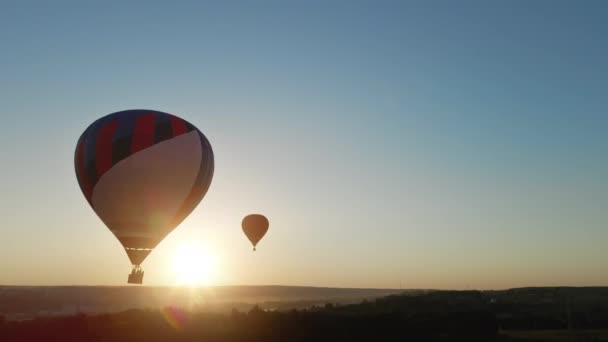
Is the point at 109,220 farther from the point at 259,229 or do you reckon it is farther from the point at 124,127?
the point at 259,229

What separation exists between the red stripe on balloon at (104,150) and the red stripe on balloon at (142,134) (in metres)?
1.26

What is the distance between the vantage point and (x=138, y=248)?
3469 centimetres

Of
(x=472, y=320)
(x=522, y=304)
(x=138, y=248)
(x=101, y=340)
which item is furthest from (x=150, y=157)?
(x=522, y=304)

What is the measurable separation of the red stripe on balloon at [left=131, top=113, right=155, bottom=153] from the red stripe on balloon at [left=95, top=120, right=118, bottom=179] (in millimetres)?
1261

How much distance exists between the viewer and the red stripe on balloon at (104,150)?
3509 cm

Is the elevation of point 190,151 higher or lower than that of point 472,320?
higher

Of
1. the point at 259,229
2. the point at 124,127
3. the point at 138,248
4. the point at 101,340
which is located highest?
the point at 124,127

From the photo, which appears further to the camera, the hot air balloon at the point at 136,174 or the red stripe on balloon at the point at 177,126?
the red stripe on balloon at the point at 177,126

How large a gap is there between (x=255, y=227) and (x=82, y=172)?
18.2 m

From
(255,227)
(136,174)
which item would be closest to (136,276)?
(136,174)

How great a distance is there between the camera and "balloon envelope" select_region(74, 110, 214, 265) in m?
35.0

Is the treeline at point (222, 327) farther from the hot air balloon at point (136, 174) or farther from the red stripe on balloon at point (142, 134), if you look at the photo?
the red stripe on balloon at point (142, 134)

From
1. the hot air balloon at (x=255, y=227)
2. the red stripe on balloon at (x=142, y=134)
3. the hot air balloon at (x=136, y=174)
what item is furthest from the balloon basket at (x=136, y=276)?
the hot air balloon at (x=255, y=227)

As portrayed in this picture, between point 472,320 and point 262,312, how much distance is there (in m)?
21.9
